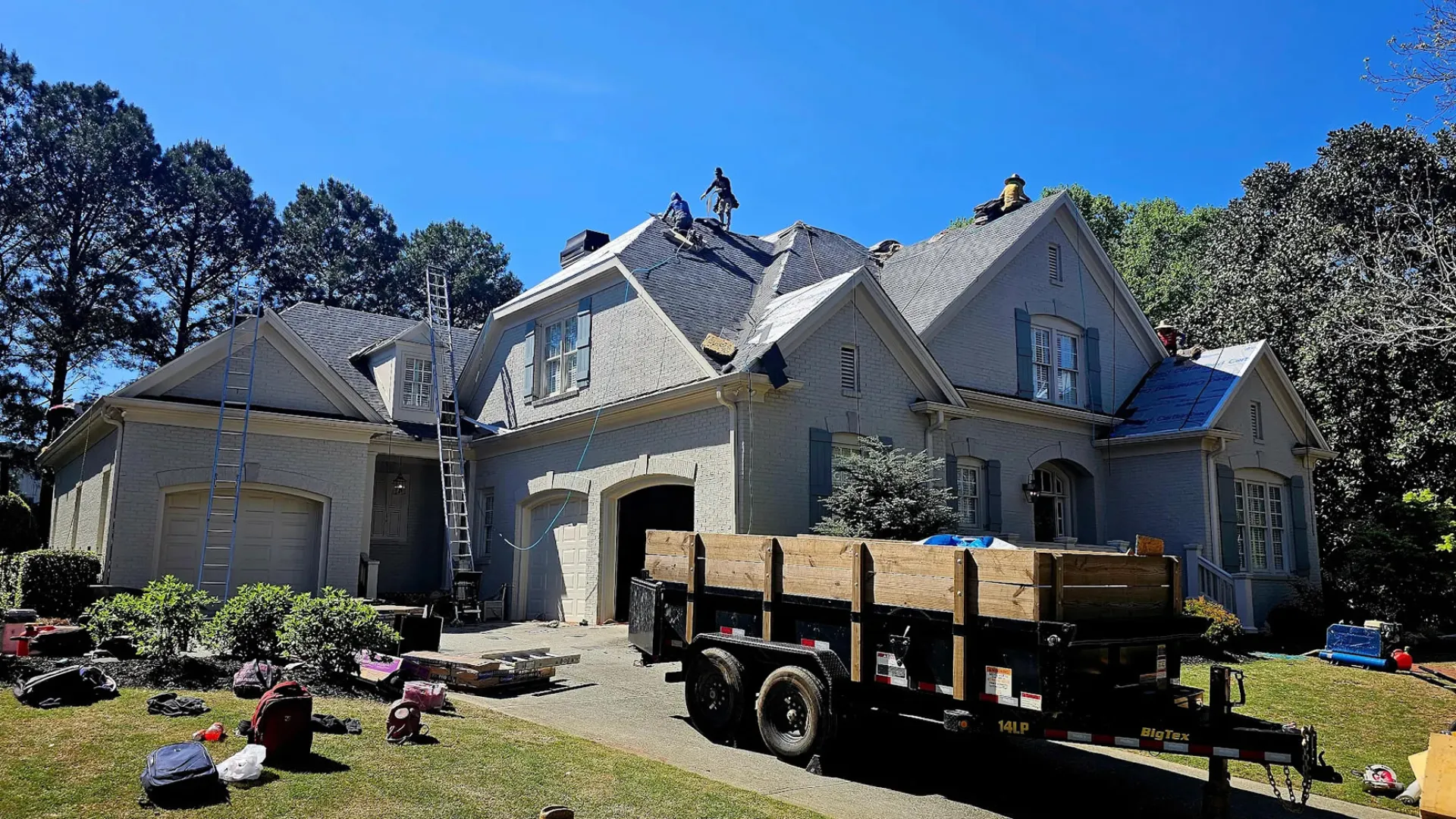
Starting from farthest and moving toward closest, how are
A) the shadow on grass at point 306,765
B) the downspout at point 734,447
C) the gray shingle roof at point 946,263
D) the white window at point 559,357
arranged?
the white window at point 559,357
the gray shingle roof at point 946,263
the downspout at point 734,447
the shadow on grass at point 306,765

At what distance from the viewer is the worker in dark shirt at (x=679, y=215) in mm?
19766

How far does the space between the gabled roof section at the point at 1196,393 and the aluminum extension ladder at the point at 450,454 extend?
14.0m

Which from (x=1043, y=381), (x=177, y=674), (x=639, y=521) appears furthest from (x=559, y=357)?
(x=177, y=674)

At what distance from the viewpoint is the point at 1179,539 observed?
19484mm

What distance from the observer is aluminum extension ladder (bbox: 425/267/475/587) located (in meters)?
20.1

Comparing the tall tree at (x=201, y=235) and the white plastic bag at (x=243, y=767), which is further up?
the tall tree at (x=201, y=235)

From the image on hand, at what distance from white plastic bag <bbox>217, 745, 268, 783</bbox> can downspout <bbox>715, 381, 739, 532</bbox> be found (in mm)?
8658

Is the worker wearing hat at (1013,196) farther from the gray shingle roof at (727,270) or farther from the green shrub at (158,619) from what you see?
the green shrub at (158,619)

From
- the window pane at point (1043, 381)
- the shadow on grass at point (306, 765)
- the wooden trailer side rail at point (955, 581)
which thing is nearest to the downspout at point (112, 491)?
the shadow on grass at point (306, 765)

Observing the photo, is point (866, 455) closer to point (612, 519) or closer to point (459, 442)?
point (612, 519)

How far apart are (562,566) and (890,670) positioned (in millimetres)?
12001

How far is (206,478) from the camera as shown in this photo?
17.0 metres

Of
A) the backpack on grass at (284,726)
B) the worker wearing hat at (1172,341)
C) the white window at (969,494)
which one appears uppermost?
the worker wearing hat at (1172,341)

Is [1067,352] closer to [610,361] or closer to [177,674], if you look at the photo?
[610,361]
